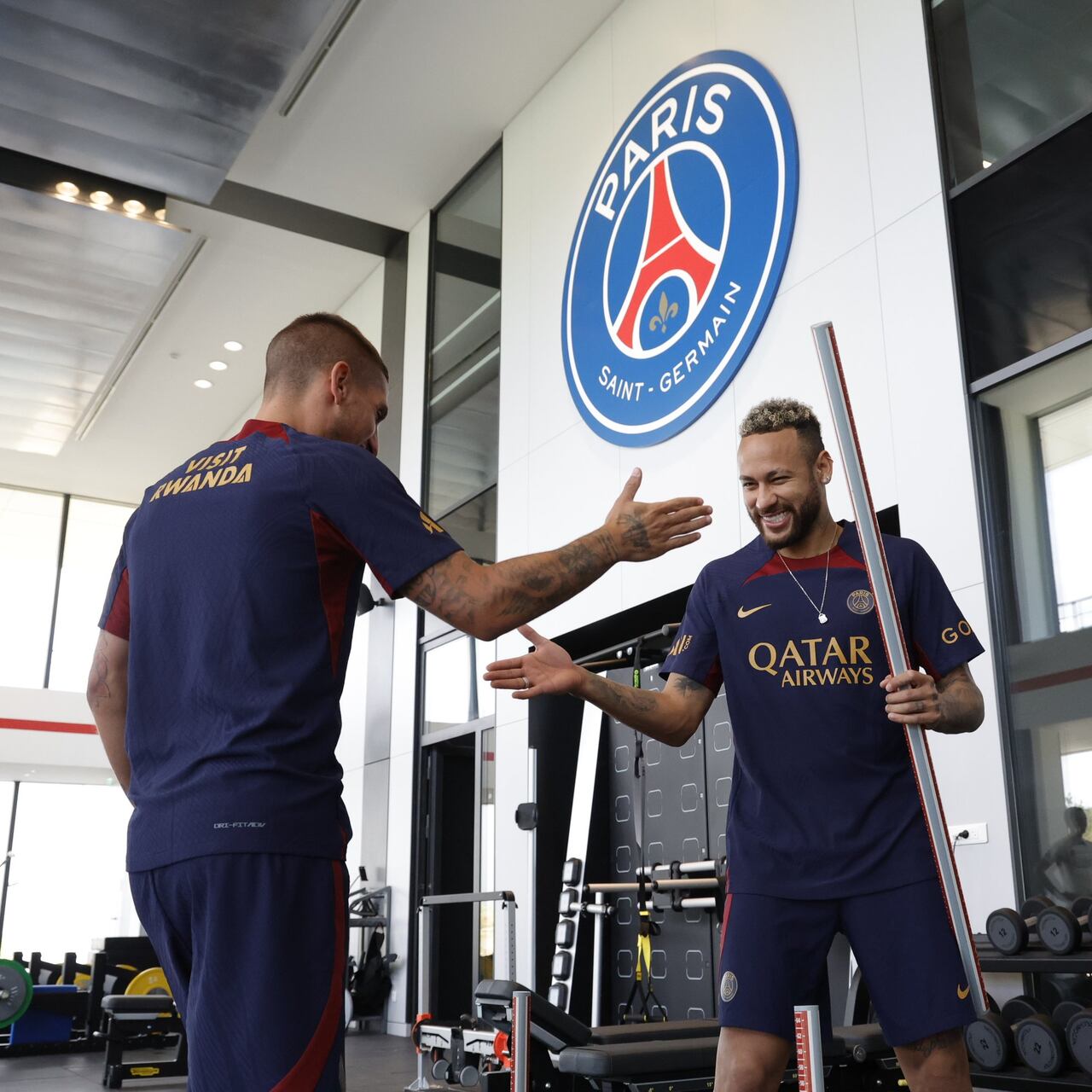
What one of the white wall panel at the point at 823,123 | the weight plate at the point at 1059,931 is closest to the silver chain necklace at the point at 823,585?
the weight plate at the point at 1059,931

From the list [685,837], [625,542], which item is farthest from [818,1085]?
[685,837]

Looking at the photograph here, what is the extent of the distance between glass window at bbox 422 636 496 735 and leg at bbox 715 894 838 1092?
17.9 ft

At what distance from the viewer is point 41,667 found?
46.0 feet

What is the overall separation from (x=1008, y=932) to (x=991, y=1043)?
303 mm

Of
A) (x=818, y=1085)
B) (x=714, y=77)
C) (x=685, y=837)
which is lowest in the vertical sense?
(x=818, y=1085)

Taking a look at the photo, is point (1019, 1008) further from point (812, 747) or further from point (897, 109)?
point (897, 109)

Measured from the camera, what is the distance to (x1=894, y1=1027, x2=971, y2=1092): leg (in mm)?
1707

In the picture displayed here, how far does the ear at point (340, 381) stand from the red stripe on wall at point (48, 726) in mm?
12733

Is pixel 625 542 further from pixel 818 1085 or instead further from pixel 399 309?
pixel 399 309

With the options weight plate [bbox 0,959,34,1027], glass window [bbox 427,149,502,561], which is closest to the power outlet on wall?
glass window [bbox 427,149,502,561]

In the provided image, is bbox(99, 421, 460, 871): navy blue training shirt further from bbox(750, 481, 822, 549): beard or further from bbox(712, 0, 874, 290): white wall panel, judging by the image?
bbox(712, 0, 874, 290): white wall panel

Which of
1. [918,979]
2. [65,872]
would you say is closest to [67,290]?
[918,979]

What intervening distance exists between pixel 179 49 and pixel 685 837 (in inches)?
204

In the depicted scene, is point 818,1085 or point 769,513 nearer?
point 818,1085
